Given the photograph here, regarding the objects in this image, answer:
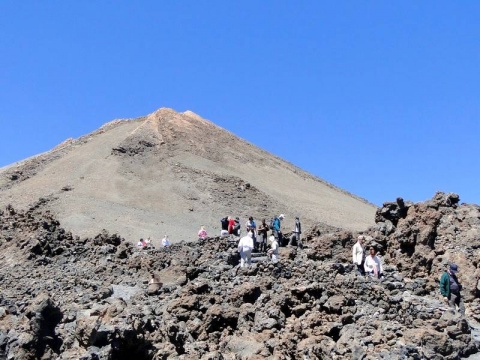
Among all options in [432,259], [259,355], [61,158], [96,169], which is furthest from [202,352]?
[61,158]

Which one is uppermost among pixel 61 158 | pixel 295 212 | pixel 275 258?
pixel 61 158

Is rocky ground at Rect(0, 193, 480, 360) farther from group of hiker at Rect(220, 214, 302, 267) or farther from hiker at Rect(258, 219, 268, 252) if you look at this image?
hiker at Rect(258, 219, 268, 252)

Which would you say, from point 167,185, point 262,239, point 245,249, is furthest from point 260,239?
point 167,185

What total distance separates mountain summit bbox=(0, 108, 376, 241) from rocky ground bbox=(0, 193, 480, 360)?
56.9 ft

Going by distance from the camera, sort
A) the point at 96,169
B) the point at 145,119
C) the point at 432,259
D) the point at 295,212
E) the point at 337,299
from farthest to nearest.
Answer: the point at 145,119
the point at 96,169
the point at 295,212
the point at 432,259
the point at 337,299

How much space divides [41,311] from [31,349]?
760 mm

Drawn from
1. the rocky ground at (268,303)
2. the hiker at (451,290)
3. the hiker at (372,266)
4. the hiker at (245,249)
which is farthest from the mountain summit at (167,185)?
the hiker at (451,290)

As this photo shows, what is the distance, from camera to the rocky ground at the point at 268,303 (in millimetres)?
9586

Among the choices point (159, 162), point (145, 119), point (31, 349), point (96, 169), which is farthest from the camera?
point (145, 119)

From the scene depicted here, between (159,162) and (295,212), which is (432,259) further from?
(159,162)

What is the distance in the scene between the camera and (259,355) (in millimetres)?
9453

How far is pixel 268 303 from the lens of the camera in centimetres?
1103

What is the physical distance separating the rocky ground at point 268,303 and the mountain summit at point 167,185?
56.9 feet

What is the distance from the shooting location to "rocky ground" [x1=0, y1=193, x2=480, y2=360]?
959 centimetres
